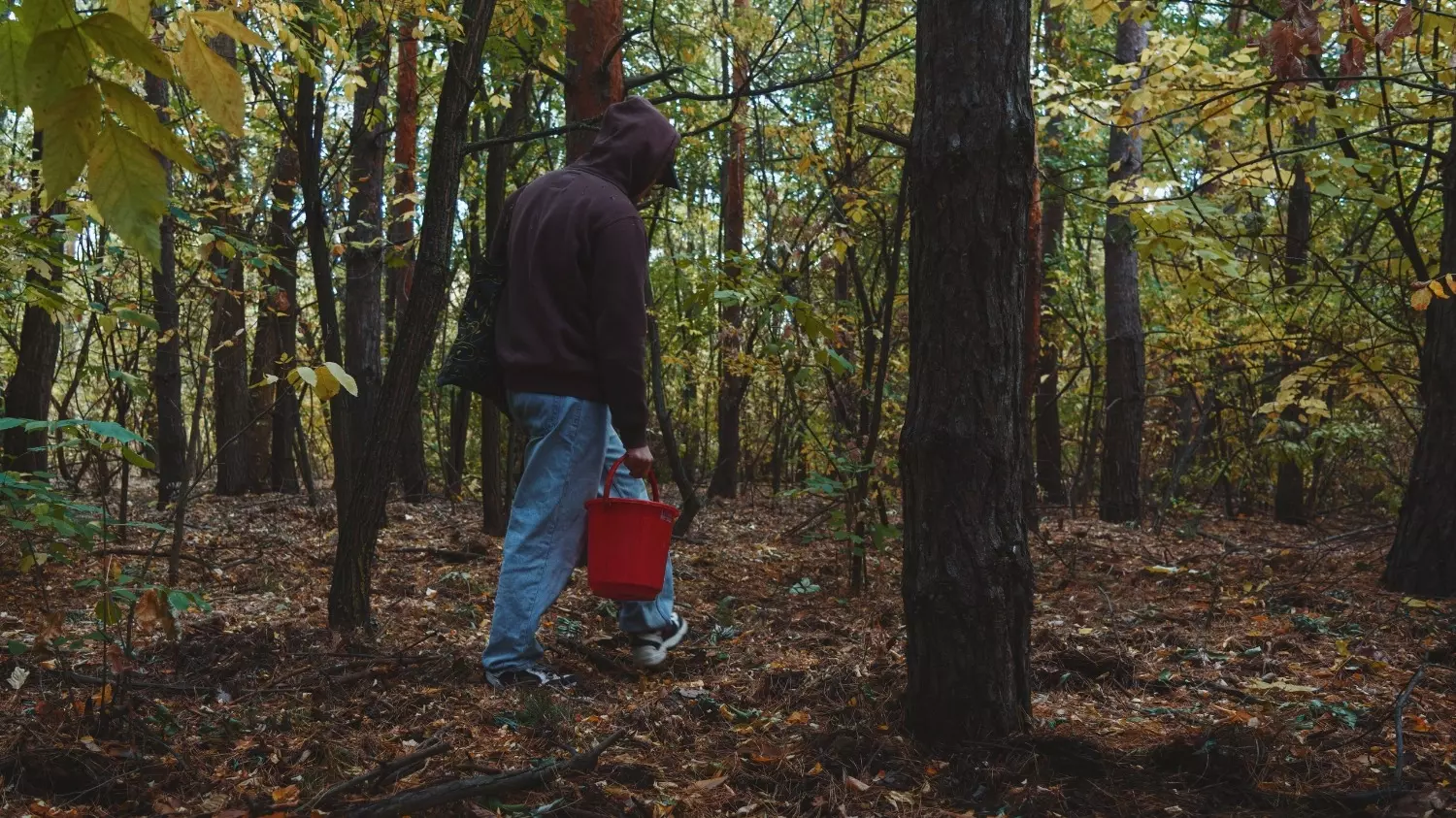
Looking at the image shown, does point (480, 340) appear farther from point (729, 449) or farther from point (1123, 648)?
point (729, 449)

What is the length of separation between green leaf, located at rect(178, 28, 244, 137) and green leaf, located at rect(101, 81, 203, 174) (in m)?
0.08

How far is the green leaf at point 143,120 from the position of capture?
1.07 meters

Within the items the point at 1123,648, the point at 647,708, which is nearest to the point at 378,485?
the point at 647,708

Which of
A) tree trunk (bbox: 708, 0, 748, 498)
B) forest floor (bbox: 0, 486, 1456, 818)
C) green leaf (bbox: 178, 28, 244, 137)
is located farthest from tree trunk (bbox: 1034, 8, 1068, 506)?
green leaf (bbox: 178, 28, 244, 137)

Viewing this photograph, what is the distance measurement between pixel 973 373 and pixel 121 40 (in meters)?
2.00

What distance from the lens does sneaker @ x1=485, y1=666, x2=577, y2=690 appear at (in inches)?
135

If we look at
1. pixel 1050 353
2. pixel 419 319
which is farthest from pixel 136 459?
pixel 1050 353

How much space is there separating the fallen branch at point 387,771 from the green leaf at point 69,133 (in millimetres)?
1673

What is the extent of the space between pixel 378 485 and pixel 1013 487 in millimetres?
2331

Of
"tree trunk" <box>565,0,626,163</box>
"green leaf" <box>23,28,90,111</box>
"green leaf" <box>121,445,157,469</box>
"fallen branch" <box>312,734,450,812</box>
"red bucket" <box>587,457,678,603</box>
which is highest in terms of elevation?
"tree trunk" <box>565,0,626,163</box>

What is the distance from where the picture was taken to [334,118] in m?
10.4

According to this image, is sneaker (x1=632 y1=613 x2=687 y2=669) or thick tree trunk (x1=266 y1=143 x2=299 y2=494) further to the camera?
thick tree trunk (x1=266 y1=143 x2=299 y2=494)

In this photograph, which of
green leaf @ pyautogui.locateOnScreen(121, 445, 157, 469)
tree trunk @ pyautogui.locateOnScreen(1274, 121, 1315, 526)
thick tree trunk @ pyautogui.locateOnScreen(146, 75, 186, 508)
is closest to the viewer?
green leaf @ pyautogui.locateOnScreen(121, 445, 157, 469)

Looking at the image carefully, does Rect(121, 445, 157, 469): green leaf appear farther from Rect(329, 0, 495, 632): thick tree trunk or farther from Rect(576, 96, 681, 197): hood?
Rect(576, 96, 681, 197): hood
